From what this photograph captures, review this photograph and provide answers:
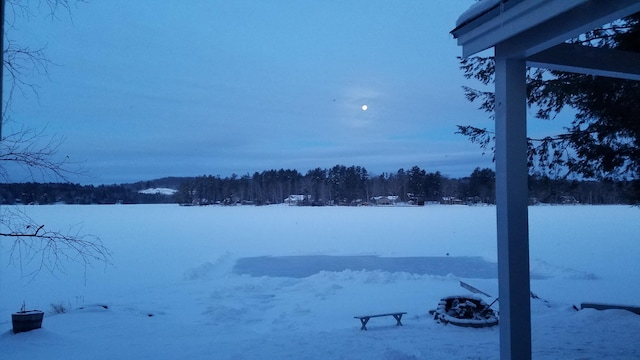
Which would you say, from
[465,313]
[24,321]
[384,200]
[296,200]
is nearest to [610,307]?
[465,313]

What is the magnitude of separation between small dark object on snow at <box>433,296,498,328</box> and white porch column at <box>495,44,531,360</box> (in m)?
3.97

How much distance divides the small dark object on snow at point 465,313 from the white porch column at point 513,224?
3967 millimetres

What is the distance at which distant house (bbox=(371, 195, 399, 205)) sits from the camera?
81.8m

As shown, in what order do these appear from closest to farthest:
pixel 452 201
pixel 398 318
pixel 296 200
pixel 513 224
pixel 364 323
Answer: pixel 513 224 → pixel 364 323 → pixel 398 318 → pixel 452 201 → pixel 296 200

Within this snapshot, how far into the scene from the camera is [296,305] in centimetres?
905

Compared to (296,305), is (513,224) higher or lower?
higher

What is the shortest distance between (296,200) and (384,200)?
16.1 meters

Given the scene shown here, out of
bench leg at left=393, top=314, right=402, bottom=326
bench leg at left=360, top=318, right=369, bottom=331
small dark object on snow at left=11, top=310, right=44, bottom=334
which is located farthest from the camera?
bench leg at left=393, top=314, right=402, bottom=326

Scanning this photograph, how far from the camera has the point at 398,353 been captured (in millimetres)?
4992

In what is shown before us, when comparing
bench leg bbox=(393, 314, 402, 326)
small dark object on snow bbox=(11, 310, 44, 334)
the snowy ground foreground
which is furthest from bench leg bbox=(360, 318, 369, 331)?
small dark object on snow bbox=(11, 310, 44, 334)

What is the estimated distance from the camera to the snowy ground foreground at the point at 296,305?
18.0 ft

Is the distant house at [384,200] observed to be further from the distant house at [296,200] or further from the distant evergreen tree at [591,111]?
the distant evergreen tree at [591,111]

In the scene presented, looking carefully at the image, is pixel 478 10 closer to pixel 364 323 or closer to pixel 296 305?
pixel 364 323

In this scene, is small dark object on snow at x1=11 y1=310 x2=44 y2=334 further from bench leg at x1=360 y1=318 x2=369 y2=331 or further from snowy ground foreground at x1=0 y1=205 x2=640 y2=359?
bench leg at x1=360 y1=318 x2=369 y2=331
